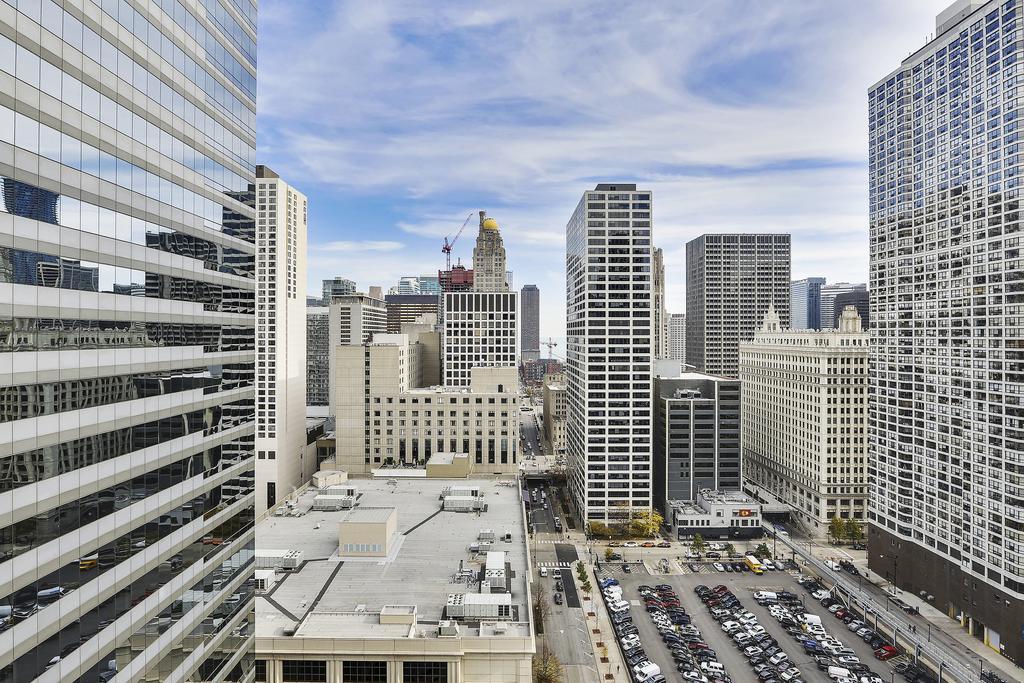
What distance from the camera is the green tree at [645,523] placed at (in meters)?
123

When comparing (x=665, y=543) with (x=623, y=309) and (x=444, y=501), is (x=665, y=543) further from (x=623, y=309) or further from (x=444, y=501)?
(x=444, y=501)

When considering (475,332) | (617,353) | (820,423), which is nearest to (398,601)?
(617,353)

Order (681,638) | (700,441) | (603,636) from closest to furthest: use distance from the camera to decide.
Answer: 1. (681,638)
2. (603,636)
3. (700,441)

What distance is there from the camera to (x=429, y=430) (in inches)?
5438

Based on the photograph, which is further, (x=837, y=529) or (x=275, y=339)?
(x=275, y=339)

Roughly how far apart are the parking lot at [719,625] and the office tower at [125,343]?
61102mm

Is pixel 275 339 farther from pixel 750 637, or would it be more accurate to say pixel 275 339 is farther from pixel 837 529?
pixel 837 529

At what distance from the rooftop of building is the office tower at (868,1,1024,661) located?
59.7 meters

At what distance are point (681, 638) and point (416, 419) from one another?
73847mm

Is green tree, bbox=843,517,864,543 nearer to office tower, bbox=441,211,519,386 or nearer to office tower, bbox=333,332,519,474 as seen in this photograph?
office tower, bbox=333,332,519,474

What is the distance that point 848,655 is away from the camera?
258ft

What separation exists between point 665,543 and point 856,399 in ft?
168

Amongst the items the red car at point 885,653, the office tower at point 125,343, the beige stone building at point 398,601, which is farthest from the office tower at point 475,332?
the office tower at point 125,343

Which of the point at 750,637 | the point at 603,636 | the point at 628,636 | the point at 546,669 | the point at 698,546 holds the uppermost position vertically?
the point at 546,669
